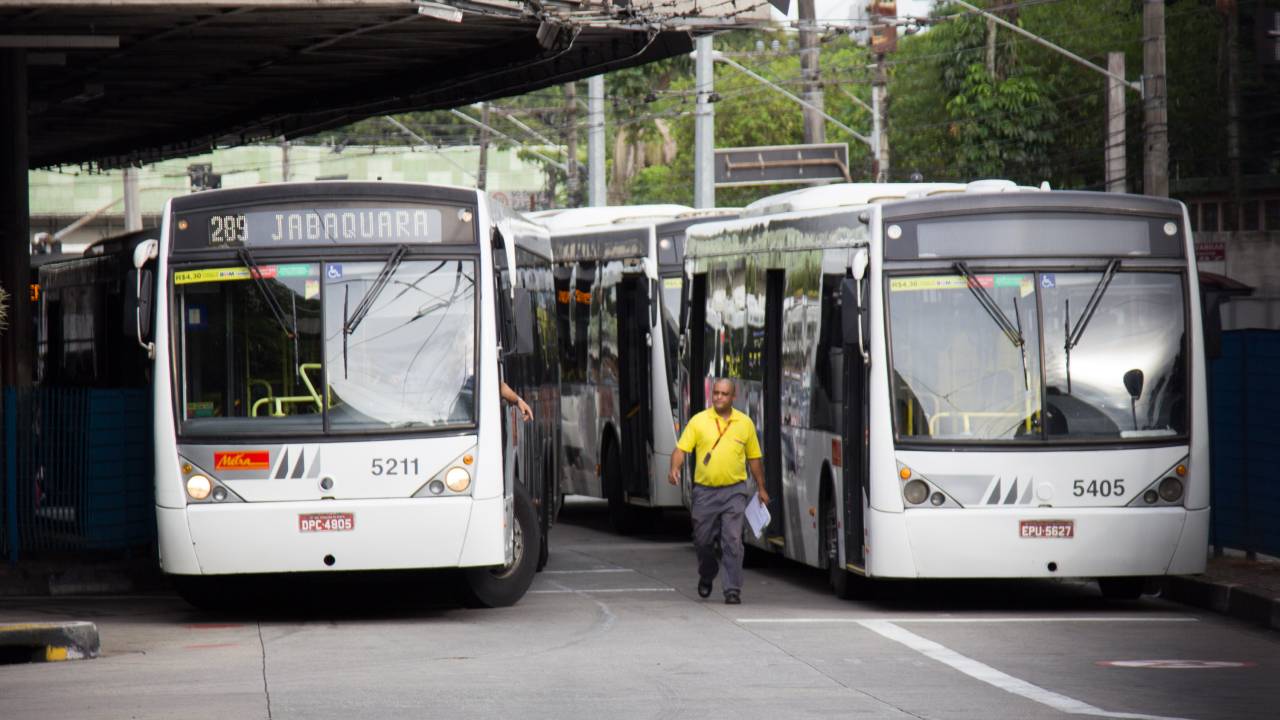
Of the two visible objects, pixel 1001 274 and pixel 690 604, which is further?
pixel 690 604

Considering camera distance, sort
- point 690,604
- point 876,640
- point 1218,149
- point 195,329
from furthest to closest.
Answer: point 1218,149, point 690,604, point 195,329, point 876,640

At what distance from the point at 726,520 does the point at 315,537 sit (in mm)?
3199

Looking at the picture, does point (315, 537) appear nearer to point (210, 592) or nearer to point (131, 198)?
point (210, 592)

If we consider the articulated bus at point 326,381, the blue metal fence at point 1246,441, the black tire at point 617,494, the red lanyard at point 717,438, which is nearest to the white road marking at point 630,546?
the black tire at point 617,494

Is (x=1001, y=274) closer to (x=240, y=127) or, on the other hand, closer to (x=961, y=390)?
(x=961, y=390)

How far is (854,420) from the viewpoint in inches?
582

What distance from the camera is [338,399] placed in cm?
1405

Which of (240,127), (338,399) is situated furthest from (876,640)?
(240,127)

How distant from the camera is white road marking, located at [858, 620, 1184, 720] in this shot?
1016 cm

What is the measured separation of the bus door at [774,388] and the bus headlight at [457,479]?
13.0ft

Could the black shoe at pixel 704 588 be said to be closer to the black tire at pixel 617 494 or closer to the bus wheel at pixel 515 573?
the bus wheel at pixel 515 573

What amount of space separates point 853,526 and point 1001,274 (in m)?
2.11

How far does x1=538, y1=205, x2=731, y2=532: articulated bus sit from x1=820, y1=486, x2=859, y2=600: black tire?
533 centimetres

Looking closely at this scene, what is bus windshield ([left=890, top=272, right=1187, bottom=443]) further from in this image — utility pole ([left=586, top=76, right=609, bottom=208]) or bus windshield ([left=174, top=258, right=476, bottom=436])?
utility pole ([left=586, top=76, right=609, bottom=208])
